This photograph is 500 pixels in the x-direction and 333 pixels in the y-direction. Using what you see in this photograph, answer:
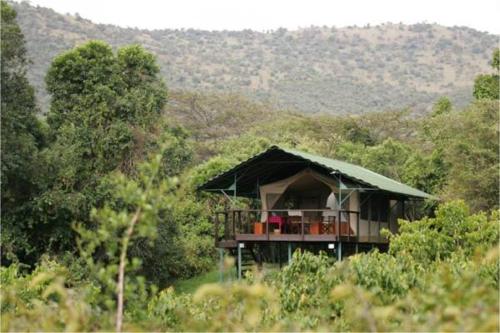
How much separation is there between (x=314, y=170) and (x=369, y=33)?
73431 millimetres

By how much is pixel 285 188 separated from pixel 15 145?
6603 millimetres

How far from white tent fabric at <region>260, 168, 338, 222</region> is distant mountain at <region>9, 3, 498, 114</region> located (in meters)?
33.3

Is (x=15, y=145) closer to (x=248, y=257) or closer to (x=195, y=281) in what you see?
(x=248, y=257)

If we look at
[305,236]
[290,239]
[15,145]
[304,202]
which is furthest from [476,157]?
[15,145]

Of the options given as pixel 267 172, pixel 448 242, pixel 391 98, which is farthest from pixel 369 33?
pixel 448 242

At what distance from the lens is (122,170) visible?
20.7 meters

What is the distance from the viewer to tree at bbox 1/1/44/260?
61.5ft

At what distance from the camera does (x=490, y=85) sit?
28.6m

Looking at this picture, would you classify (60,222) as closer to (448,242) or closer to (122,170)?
(122,170)

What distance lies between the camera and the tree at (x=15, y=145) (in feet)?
61.5

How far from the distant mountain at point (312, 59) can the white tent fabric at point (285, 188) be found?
33261 mm

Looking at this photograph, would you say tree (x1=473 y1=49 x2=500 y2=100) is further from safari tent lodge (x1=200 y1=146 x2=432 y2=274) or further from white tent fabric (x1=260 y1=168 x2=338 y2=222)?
white tent fabric (x1=260 y1=168 x2=338 y2=222)

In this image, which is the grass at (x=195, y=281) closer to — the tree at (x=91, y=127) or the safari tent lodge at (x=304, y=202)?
the safari tent lodge at (x=304, y=202)

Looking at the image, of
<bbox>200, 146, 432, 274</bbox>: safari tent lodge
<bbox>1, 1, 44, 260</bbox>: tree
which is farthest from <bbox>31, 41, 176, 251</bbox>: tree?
<bbox>200, 146, 432, 274</bbox>: safari tent lodge
